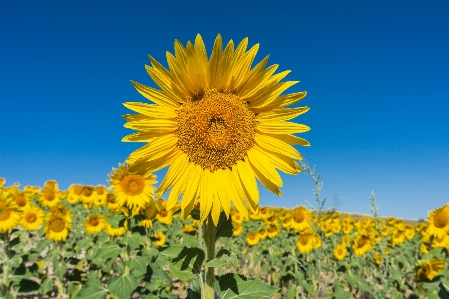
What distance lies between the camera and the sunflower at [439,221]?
8.76 metres

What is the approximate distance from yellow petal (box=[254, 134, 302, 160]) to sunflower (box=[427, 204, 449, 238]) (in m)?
8.20

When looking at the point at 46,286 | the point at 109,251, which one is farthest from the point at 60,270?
the point at 109,251

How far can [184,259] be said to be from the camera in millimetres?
2385

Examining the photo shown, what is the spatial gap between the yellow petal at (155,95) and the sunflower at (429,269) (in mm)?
6377

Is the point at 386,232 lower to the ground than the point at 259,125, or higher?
higher

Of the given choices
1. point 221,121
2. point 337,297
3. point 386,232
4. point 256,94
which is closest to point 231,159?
point 221,121

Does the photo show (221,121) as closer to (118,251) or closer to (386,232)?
(118,251)

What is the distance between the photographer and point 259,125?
2.54 m

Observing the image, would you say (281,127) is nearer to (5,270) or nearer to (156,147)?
(156,147)

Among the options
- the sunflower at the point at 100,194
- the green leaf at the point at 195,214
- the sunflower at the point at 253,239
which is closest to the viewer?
the green leaf at the point at 195,214

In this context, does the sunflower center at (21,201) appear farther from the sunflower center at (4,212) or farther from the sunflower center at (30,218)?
the sunflower center at (4,212)

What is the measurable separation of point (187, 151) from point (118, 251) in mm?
3436

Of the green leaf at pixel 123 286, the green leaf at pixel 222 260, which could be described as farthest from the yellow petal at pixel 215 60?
the green leaf at pixel 123 286

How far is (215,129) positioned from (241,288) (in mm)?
1126
